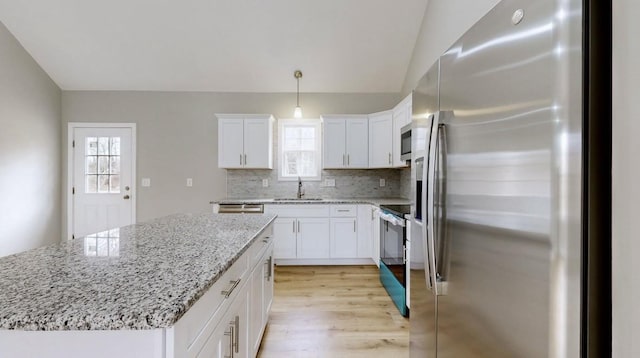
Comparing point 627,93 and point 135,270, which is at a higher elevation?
point 627,93

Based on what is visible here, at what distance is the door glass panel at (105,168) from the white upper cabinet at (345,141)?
3156mm

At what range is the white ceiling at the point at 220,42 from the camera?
3529 mm

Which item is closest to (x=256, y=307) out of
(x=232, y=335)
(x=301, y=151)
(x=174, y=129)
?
(x=232, y=335)

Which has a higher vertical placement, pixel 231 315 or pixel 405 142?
pixel 405 142

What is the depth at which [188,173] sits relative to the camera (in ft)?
15.2

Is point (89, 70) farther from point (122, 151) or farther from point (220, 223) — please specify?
point (220, 223)

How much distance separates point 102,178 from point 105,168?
0.16 meters

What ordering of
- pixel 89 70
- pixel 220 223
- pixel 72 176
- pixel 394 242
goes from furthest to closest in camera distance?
pixel 72 176
pixel 89 70
pixel 394 242
pixel 220 223

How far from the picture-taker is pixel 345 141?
170 inches

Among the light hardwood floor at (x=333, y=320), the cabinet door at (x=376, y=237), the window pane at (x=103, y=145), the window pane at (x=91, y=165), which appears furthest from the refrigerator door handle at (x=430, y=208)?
the window pane at (x=91, y=165)

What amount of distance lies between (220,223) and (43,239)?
4.12 meters

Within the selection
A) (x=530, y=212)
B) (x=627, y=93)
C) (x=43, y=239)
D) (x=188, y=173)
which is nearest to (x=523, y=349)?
(x=530, y=212)

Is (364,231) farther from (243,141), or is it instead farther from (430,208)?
(430,208)

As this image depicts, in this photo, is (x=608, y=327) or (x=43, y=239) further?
(x=43, y=239)
